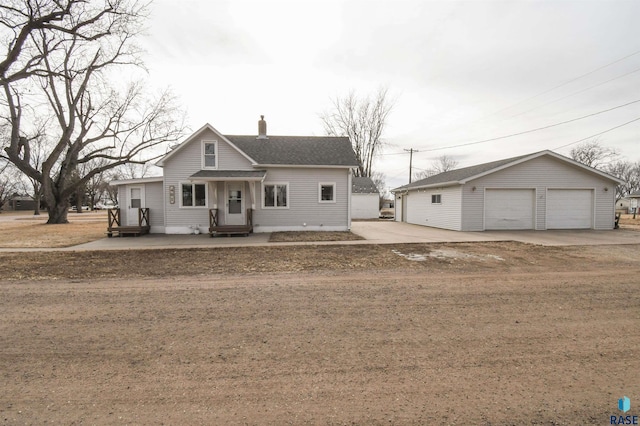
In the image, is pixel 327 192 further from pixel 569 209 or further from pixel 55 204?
pixel 55 204

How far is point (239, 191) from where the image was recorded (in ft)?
51.5

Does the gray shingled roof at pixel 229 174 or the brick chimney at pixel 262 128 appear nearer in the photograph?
the gray shingled roof at pixel 229 174

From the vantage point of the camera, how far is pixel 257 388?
2760mm

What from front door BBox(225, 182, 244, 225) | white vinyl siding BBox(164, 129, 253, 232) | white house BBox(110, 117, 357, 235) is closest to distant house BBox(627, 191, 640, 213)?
white house BBox(110, 117, 357, 235)

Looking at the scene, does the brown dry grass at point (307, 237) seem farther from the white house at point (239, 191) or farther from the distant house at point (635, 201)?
the distant house at point (635, 201)

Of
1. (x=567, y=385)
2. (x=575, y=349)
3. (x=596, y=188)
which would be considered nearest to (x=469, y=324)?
(x=575, y=349)

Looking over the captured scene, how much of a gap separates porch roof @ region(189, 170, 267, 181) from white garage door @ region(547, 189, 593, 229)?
15.5 meters

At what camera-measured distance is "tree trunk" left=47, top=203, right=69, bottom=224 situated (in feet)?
81.7

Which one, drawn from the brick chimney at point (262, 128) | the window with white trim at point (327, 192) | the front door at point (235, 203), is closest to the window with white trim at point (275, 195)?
the front door at point (235, 203)

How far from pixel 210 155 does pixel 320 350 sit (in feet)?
46.3

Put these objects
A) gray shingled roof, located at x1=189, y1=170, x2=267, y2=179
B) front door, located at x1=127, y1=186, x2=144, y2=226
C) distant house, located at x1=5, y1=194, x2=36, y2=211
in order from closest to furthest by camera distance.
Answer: gray shingled roof, located at x1=189, y1=170, x2=267, y2=179
front door, located at x1=127, y1=186, x2=144, y2=226
distant house, located at x1=5, y1=194, x2=36, y2=211

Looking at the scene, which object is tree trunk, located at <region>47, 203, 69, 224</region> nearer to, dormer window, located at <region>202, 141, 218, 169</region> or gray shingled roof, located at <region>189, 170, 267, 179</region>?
dormer window, located at <region>202, 141, 218, 169</region>

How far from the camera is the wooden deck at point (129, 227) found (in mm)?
14891

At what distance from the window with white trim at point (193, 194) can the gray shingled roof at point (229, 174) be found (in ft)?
2.87
